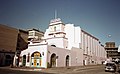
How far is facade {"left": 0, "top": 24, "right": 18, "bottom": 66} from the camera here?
45.9 meters

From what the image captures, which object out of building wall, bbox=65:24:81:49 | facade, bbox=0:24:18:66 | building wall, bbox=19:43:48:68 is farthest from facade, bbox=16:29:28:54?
building wall, bbox=65:24:81:49

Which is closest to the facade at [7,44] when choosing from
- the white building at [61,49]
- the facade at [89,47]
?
the white building at [61,49]

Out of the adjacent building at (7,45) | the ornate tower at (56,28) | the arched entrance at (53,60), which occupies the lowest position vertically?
the arched entrance at (53,60)

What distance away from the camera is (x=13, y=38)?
4978 cm

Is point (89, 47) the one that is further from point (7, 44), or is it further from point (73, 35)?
point (7, 44)

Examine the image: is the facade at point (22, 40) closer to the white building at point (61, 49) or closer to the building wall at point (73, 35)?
the white building at point (61, 49)

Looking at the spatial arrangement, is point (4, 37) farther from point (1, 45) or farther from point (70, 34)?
point (70, 34)

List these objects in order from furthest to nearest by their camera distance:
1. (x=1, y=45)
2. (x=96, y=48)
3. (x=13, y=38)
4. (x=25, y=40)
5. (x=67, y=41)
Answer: (x=96, y=48)
(x=25, y=40)
(x=67, y=41)
(x=13, y=38)
(x=1, y=45)

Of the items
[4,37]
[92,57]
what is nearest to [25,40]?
[4,37]

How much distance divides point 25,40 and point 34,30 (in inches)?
346

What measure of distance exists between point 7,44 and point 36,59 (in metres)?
13.9

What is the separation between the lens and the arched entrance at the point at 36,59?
126 ft

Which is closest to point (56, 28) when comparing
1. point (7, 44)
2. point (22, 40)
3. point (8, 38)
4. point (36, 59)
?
point (22, 40)

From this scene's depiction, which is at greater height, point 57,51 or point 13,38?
point 13,38
